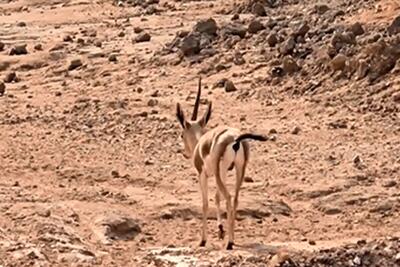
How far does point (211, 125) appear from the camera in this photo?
17.8m

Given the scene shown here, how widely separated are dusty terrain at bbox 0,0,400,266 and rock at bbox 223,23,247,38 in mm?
42

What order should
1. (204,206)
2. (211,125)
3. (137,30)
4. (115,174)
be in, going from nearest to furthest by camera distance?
(204,206), (115,174), (211,125), (137,30)

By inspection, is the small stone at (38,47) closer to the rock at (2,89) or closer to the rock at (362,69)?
the rock at (2,89)

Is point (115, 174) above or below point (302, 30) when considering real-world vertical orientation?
above

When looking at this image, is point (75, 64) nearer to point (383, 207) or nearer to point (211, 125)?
point (211, 125)

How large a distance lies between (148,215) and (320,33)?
8906 mm

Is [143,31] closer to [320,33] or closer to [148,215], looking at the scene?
[320,33]

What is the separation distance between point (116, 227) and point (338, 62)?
299 inches

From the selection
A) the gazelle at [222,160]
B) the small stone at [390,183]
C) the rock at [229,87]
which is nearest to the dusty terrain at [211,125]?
the small stone at [390,183]

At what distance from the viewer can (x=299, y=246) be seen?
1148cm

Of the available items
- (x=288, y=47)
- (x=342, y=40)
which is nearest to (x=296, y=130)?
(x=342, y=40)

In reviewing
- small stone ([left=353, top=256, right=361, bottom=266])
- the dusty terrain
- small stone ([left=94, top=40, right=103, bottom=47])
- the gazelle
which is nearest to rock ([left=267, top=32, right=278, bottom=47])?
the dusty terrain

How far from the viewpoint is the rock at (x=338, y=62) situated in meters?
18.8

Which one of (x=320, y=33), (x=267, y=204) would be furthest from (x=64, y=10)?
(x=267, y=204)
